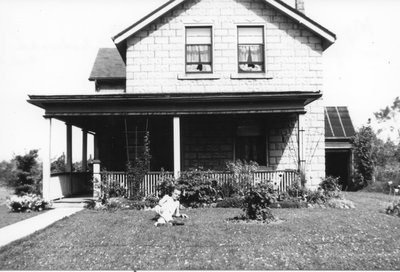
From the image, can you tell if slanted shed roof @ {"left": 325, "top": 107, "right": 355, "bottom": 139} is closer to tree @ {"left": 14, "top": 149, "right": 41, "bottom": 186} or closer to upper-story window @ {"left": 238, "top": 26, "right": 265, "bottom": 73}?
upper-story window @ {"left": 238, "top": 26, "right": 265, "bottom": 73}

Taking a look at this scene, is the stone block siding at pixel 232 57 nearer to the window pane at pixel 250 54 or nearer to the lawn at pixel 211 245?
the window pane at pixel 250 54

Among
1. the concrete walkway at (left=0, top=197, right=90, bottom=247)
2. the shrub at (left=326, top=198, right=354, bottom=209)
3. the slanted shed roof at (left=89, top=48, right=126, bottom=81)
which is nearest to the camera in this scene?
the concrete walkway at (left=0, top=197, right=90, bottom=247)

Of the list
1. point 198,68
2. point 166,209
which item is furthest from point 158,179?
point 198,68

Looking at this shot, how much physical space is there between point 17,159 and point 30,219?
6.10 m

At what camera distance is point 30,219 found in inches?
465

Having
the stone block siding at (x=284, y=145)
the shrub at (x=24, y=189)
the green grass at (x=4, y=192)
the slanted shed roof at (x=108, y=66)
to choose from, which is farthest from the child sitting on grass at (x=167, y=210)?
the green grass at (x=4, y=192)

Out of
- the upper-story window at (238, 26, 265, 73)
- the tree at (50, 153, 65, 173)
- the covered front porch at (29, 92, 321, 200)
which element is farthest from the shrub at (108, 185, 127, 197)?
the tree at (50, 153, 65, 173)

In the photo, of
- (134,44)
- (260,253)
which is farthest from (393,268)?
(134,44)

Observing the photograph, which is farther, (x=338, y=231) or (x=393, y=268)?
(x=338, y=231)

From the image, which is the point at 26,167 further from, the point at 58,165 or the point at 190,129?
the point at 58,165

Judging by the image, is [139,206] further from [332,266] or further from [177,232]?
[332,266]

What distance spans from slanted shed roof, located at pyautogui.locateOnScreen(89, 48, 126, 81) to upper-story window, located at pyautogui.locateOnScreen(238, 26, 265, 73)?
657 cm

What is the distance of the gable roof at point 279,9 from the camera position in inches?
653

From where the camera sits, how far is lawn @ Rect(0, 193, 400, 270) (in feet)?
22.7
